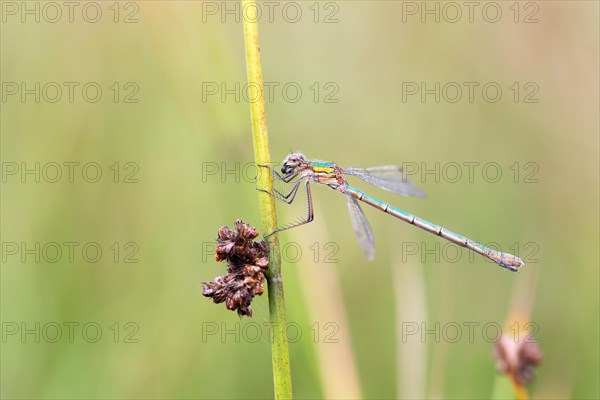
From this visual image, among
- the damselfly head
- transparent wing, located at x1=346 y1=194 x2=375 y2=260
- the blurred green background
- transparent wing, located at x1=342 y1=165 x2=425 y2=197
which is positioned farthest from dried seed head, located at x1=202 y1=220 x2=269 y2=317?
transparent wing, located at x1=342 y1=165 x2=425 y2=197

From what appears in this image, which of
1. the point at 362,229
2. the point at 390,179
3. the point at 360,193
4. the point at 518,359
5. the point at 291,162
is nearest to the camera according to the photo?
the point at 518,359

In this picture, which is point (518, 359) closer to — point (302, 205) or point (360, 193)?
point (302, 205)

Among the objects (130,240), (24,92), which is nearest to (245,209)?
(130,240)

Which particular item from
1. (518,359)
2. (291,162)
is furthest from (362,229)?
(518,359)

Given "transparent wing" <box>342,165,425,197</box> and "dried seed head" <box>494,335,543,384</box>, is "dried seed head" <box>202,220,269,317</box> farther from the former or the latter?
"transparent wing" <box>342,165,425,197</box>

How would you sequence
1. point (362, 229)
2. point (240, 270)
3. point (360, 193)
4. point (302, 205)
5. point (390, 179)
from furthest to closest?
point (390, 179) < point (360, 193) < point (362, 229) < point (302, 205) < point (240, 270)

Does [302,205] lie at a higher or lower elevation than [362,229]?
higher

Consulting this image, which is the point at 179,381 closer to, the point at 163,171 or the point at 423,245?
the point at 163,171
